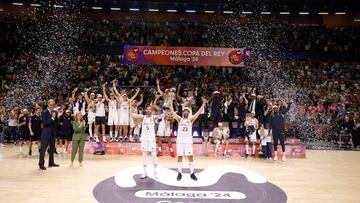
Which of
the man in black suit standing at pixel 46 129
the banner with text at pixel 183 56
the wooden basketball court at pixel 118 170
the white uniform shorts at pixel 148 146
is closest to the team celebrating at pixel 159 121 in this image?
the wooden basketball court at pixel 118 170

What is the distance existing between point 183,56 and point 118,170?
11.7m

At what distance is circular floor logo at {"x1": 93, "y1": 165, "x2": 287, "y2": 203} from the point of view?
7.74 metres

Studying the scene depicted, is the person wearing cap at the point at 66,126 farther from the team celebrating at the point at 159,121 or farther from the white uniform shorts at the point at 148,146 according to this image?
the white uniform shorts at the point at 148,146

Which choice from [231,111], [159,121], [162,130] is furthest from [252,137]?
[159,121]

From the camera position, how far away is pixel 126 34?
27.9 m

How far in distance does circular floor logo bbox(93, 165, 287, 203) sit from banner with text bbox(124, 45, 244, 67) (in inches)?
433

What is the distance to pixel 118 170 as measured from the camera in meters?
10.8

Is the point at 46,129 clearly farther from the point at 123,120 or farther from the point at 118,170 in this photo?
the point at 123,120

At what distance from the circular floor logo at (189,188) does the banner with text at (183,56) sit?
11.0m

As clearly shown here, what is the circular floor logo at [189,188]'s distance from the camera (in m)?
7.74

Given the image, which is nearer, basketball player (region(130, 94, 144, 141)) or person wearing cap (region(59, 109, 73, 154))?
person wearing cap (region(59, 109, 73, 154))

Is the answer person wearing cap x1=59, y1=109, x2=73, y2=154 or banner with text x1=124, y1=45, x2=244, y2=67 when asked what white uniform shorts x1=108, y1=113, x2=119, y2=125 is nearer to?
person wearing cap x1=59, y1=109, x2=73, y2=154

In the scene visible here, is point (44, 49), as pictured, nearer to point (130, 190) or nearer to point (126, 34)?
point (126, 34)

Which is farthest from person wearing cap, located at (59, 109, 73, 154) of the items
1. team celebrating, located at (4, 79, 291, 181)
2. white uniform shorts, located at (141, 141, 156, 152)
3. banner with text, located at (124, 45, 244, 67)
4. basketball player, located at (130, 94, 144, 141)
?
banner with text, located at (124, 45, 244, 67)
